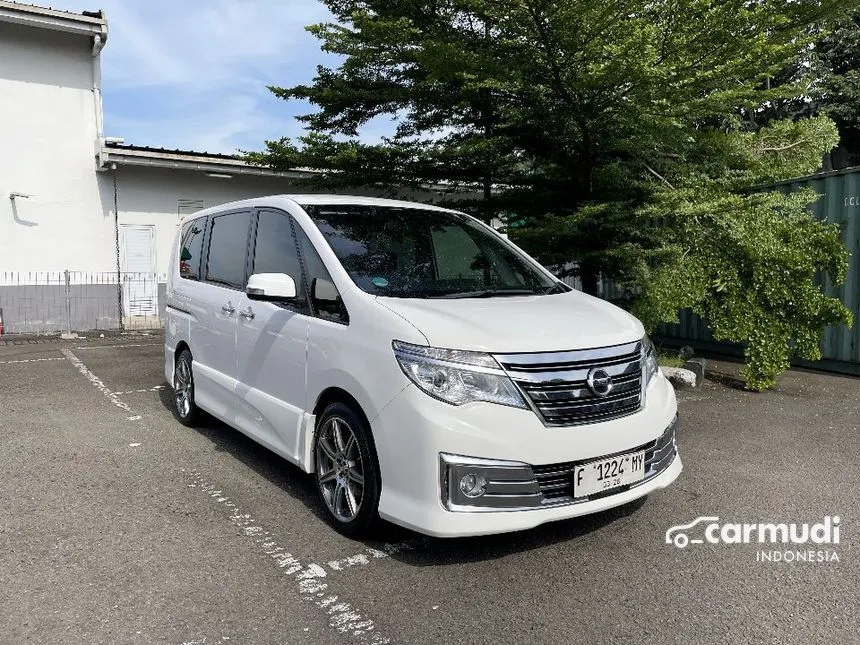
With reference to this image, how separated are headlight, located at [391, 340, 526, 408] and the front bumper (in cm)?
4

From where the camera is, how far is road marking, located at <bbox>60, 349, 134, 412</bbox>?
255 inches

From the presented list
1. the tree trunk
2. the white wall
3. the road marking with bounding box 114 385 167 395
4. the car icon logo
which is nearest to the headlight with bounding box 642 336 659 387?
the car icon logo

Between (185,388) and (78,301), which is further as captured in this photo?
(78,301)

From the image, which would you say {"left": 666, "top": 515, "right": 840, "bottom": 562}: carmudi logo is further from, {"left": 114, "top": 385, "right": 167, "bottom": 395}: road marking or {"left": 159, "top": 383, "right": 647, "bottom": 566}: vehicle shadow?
→ {"left": 114, "top": 385, "right": 167, "bottom": 395}: road marking

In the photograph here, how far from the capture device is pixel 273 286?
3541 mm

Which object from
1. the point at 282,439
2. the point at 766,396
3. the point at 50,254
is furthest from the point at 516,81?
the point at 50,254

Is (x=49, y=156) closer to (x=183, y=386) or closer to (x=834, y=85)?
(x=183, y=386)

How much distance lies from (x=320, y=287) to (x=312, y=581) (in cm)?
150

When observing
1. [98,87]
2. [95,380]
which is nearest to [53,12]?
[98,87]

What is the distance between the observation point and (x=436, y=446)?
2.78 m

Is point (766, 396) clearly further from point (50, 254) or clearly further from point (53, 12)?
point (53, 12)

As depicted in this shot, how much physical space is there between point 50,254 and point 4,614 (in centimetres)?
1250

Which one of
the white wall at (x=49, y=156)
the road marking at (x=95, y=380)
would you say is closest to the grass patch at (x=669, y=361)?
the road marking at (x=95, y=380)

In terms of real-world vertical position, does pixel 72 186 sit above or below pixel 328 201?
above
